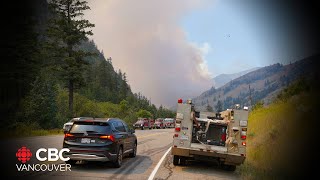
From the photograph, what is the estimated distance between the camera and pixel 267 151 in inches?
631

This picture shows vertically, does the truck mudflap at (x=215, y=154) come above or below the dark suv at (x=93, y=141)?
below

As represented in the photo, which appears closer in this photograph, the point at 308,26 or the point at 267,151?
the point at 308,26

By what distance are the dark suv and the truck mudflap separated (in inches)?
89.2

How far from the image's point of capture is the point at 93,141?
12055 millimetres

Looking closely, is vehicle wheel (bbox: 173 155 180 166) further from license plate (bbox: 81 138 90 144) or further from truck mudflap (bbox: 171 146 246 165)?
license plate (bbox: 81 138 90 144)

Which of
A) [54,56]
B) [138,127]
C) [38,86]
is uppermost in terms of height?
[54,56]

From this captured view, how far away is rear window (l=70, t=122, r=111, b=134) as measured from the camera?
40.4 feet

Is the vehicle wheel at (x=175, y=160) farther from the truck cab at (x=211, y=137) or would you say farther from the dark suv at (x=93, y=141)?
the dark suv at (x=93, y=141)

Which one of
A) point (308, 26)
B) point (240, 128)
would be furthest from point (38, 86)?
point (308, 26)

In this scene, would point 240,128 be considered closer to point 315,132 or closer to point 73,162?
point 315,132

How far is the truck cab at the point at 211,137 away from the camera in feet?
42.7

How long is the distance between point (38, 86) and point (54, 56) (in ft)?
33.0

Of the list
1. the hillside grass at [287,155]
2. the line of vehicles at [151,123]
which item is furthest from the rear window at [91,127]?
the line of vehicles at [151,123]

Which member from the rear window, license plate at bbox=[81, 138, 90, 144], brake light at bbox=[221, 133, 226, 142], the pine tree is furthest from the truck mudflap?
the pine tree
